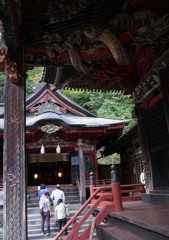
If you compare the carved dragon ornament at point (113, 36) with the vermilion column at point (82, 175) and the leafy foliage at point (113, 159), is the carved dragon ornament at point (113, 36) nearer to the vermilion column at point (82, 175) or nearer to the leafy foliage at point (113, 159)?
the vermilion column at point (82, 175)

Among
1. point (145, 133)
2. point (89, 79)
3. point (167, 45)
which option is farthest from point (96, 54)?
point (145, 133)

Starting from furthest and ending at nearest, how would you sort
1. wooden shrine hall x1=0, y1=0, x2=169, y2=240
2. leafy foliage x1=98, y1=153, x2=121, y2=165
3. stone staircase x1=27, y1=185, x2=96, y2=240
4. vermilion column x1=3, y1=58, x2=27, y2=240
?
leafy foliage x1=98, y1=153, x2=121, y2=165 → stone staircase x1=27, y1=185, x2=96, y2=240 → wooden shrine hall x1=0, y1=0, x2=169, y2=240 → vermilion column x1=3, y1=58, x2=27, y2=240

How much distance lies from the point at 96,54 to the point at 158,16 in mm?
1143

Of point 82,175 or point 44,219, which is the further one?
point 82,175

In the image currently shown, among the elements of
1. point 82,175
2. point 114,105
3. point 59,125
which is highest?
point 114,105

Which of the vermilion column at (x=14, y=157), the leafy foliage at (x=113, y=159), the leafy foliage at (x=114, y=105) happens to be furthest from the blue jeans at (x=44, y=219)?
the leafy foliage at (x=113, y=159)

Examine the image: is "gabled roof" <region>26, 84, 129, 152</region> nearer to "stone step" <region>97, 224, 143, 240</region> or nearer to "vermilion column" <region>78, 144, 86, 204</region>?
"vermilion column" <region>78, 144, 86, 204</region>

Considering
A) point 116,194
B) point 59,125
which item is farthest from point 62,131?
point 116,194

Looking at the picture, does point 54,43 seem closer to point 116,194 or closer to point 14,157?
point 14,157

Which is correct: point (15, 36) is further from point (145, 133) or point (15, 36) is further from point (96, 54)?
point (145, 133)

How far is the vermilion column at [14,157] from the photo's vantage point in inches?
124

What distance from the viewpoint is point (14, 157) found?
3377 mm

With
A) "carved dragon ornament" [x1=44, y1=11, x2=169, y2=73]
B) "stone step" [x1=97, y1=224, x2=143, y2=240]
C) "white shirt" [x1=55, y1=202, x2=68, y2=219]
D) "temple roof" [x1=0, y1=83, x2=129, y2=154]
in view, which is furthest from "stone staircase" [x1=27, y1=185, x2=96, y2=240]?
"carved dragon ornament" [x1=44, y1=11, x2=169, y2=73]

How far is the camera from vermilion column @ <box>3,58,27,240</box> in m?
3.16
